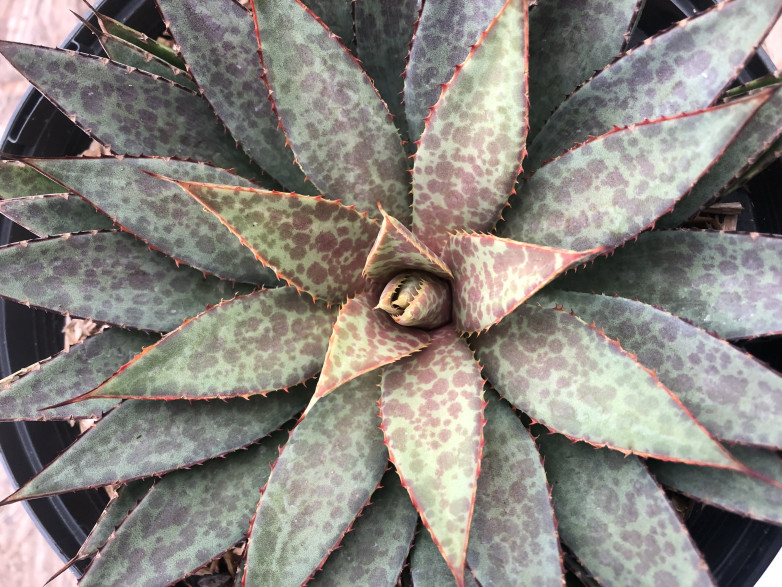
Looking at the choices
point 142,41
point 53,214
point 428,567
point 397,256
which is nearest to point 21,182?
point 53,214

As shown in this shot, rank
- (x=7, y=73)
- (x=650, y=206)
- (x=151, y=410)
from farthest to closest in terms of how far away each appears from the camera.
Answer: (x=7, y=73)
(x=151, y=410)
(x=650, y=206)

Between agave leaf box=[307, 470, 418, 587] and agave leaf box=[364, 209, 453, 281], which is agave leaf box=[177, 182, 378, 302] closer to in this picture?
agave leaf box=[364, 209, 453, 281]

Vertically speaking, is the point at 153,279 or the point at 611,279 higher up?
the point at 153,279

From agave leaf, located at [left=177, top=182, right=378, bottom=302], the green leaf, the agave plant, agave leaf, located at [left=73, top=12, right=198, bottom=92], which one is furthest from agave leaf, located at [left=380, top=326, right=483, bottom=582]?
agave leaf, located at [left=73, top=12, right=198, bottom=92]

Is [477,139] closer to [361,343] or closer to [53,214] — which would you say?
[361,343]

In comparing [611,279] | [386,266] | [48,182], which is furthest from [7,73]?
[611,279]

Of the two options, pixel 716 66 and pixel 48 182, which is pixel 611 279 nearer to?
pixel 716 66
